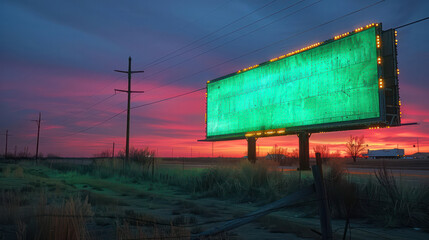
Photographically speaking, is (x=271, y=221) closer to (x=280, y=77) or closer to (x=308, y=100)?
(x=308, y=100)

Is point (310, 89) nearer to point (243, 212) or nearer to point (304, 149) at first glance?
Answer: point (304, 149)

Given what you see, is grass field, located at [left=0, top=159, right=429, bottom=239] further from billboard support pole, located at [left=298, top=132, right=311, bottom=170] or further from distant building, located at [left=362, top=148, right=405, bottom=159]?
distant building, located at [left=362, top=148, right=405, bottom=159]

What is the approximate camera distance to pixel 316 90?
797 inches

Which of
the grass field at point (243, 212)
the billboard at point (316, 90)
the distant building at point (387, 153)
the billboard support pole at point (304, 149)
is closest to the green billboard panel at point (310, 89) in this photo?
the billboard at point (316, 90)

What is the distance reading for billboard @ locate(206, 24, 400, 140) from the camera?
17.4m

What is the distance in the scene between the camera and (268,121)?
24.2 m

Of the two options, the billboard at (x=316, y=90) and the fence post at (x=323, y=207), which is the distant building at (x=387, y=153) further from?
A: the fence post at (x=323, y=207)

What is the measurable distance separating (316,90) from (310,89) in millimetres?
487

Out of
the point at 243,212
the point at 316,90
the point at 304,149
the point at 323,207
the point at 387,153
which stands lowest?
the point at 243,212

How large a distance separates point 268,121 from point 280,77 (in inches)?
131

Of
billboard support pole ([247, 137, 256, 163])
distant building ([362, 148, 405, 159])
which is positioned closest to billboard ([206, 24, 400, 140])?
billboard support pole ([247, 137, 256, 163])

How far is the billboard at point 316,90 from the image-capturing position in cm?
1739

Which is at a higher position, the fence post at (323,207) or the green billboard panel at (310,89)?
the green billboard panel at (310,89)

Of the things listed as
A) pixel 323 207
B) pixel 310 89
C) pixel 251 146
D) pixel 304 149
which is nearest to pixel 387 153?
pixel 251 146
